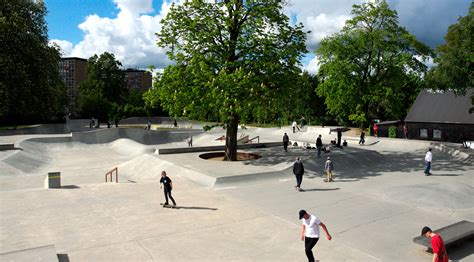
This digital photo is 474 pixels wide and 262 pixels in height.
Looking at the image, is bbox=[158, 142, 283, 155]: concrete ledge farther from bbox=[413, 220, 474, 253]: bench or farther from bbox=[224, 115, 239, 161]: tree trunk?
bbox=[413, 220, 474, 253]: bench

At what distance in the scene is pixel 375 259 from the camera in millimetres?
8375

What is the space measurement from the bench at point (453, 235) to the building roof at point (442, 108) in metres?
30.5

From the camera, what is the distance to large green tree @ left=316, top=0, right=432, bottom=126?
39.9 metres

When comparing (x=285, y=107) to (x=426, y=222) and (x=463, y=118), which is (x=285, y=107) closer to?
(x=426, y=222)

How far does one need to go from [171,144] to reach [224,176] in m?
25.9

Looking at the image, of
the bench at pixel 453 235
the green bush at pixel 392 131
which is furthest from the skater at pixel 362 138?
the bench at pixel 453 235

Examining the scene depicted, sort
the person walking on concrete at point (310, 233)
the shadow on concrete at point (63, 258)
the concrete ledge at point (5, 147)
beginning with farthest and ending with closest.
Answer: the concrete ledge at point (5, 147), the shadow on concrete at point (63, 258), the person walking on concrete at point (310, 233)

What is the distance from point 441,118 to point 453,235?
1295 inches

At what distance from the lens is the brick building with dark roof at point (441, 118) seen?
→ 3575 centimetres

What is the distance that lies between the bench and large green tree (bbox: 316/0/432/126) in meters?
31.7

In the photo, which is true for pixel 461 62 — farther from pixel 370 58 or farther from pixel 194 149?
pixel 194 149

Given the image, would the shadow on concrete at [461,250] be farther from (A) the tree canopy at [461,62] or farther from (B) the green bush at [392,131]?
(B) the green bush at [392,131]

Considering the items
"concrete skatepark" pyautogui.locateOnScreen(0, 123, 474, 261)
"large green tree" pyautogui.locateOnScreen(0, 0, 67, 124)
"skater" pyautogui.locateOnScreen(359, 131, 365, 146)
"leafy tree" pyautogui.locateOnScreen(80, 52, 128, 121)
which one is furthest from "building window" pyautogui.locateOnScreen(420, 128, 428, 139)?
"leafy tree" pyautogui.locateOnScreen(80, 52, 128, 121)

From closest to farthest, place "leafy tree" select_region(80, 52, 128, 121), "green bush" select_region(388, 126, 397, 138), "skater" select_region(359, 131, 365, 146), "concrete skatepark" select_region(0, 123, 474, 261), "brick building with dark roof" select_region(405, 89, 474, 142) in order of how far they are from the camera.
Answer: "concrete skatepark" select_region(0, 123, 474, 261) → "skater" select_region(359, 131, 365, 146) → "brick building with dark roof" select_region(405, 89, 474, 142) → "green bush" select_region(388, 126, 397, 138) → "leafy tree" select_region(80, 52, 128, 121)
